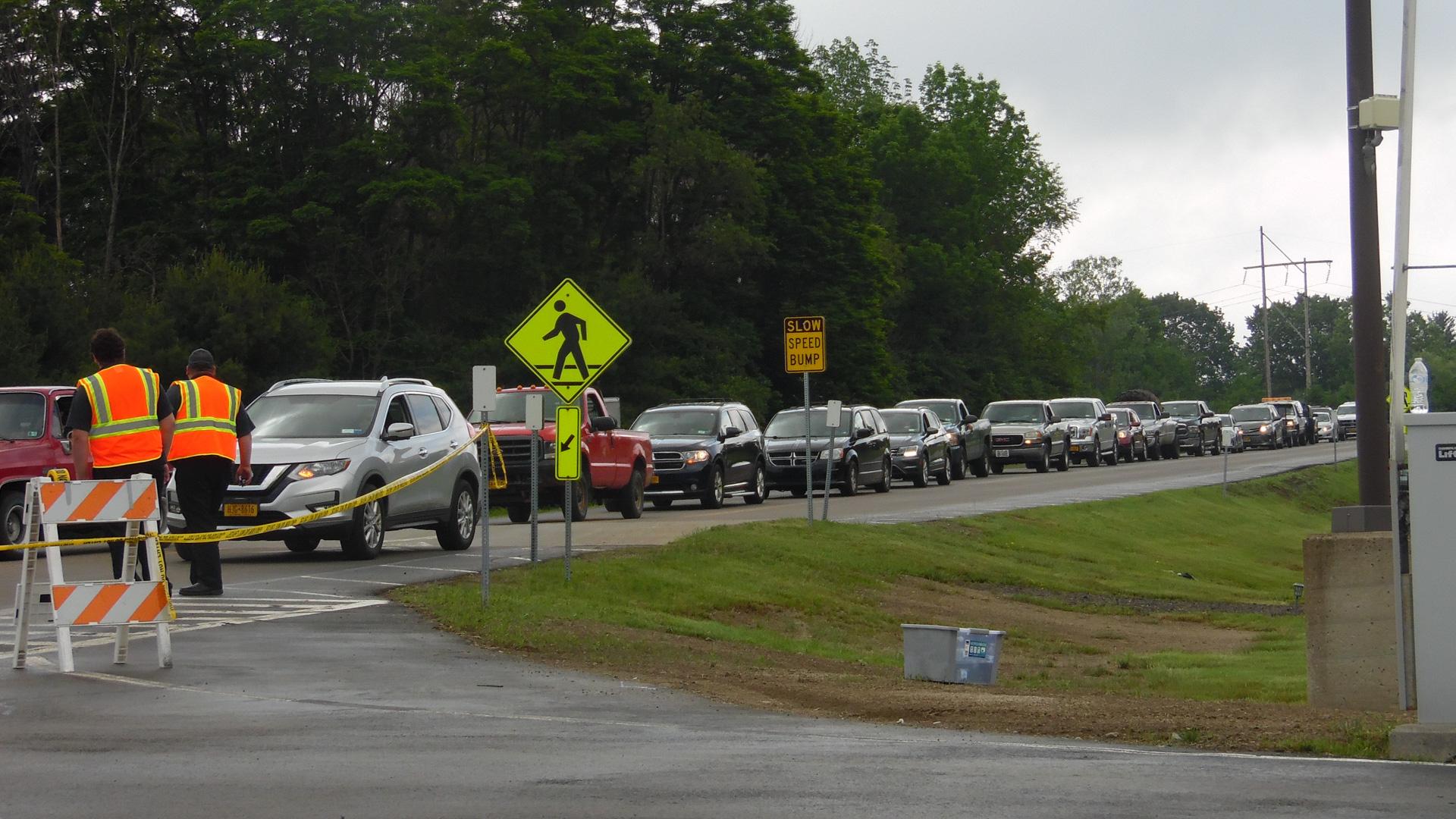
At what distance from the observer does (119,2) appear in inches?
2103

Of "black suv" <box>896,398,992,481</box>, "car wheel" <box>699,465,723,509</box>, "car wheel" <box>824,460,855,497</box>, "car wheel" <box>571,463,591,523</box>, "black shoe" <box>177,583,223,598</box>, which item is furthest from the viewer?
"black suv" <box>896,398,992,481</box>

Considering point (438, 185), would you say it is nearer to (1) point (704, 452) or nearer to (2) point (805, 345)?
(1) point (704, 452)

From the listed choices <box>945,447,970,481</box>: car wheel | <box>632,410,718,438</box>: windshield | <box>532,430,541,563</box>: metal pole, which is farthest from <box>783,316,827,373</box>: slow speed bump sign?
<box>945,447,970,481</box>: car wheel

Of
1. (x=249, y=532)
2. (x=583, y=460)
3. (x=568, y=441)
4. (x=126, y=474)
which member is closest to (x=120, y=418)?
(x=126, y=474)

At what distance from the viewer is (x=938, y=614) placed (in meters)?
21.5

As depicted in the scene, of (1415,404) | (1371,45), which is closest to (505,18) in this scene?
(1415,404)

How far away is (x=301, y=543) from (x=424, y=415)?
2052 millimetres

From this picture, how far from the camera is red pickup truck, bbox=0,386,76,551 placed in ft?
67.9

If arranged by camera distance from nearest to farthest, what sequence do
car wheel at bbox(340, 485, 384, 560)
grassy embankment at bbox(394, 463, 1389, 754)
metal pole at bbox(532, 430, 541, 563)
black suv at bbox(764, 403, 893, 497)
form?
grassy embankment at bbox(394, 463, 1389, 754) → metal pole at bbox(532, 430, 541, 563) → car wheel at bbox(340, 485, 384, 560) → black suv at bbox(764, 403, 893, 497)

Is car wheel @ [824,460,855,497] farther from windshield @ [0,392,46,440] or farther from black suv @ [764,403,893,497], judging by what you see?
windshield @ [0,392,46,440]

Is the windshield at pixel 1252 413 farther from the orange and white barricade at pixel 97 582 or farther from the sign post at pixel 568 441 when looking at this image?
the orange and white barricade at pixel 97 582

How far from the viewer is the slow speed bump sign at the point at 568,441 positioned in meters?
16.8

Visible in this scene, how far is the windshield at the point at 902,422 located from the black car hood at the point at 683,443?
10.7 m

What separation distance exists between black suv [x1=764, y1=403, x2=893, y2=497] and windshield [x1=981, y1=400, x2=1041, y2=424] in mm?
12517
